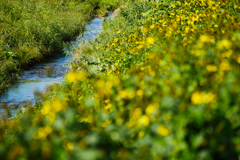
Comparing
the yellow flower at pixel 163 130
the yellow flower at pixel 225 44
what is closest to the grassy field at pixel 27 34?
the yellow flower at pixel 225 44

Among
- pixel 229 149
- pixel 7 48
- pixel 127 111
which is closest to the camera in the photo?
pixel 229 149

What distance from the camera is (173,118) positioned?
1607 mm

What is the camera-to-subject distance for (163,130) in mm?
1485

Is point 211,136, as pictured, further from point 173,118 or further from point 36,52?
point 36,52

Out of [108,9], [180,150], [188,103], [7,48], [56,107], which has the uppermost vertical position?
[56,107]

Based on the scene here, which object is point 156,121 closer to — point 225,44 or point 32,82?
point 225,44

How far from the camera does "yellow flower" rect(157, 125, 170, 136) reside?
4.84 feet

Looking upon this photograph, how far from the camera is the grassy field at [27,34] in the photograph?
807 centimetres

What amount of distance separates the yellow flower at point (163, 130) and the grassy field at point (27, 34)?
6.16 meters

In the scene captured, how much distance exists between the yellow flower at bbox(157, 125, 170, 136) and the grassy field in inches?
242

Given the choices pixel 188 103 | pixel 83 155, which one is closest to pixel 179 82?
pixel 188 103

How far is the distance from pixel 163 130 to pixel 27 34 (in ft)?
28.4

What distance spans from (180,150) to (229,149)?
0.83ft

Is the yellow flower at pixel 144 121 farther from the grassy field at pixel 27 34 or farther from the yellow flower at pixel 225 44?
the grassy field at pixel 27 34
